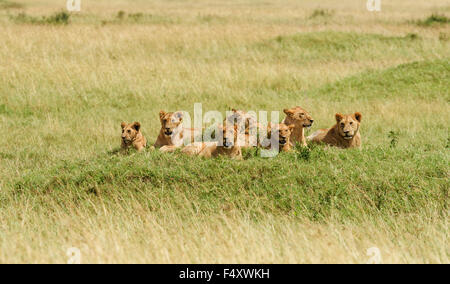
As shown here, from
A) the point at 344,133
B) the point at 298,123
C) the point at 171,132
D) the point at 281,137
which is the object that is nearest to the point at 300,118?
the point at 298,123

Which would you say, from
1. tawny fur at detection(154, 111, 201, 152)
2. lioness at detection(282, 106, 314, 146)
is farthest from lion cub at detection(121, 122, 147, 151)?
lioness at detection(282, 106, 314, 146)

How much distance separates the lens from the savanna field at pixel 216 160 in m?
6.69

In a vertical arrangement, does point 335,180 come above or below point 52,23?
below

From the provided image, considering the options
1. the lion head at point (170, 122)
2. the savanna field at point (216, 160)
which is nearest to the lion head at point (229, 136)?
the savanna field at point (216, 160)

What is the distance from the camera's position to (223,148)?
970cm

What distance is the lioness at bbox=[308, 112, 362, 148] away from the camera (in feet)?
34.3

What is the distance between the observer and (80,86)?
16.9 m

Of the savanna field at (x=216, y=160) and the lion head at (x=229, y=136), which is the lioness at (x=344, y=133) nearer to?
the savanna field at (x=216, y=160)

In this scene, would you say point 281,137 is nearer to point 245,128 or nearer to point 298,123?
point 298,123

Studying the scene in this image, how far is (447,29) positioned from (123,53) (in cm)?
1671

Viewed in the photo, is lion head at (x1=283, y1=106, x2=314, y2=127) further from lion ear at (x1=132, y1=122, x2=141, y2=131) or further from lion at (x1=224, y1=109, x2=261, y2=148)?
lion ear at (x1=132, y1=122, x2=141, y2=131)

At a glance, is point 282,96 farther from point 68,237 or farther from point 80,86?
point 68,237

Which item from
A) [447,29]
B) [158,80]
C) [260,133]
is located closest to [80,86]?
[158,80]

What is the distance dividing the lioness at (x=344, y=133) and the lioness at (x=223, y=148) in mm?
1883
